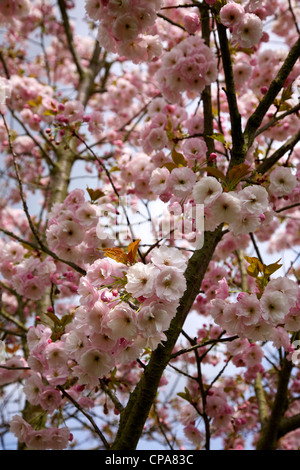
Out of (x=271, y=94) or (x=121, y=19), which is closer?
(x=121, y=19)

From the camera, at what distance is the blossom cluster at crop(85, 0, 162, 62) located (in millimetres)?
1561

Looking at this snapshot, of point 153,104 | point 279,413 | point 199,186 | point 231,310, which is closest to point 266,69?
point 153,104

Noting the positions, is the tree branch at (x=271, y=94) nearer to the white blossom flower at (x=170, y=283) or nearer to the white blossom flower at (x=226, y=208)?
the white blossom flower at (x=226, y=208)

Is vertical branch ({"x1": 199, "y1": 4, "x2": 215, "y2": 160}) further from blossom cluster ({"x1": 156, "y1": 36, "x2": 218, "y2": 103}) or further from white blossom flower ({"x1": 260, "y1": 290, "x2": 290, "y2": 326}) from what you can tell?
white blossom flower ({"x1": 260, "y1": 290, "x2": 290, "y2": 326})

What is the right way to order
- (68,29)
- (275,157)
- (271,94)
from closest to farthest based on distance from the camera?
1. (271,94)
2. (275,157)
3. (68,29)

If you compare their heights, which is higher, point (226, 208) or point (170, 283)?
point (226, 208)

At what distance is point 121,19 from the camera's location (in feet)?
5.24

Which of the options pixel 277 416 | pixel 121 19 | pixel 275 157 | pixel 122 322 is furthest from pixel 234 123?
pixel 277 416

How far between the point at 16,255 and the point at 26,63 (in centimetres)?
347

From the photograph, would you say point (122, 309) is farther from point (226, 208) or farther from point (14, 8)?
point (14, 8)

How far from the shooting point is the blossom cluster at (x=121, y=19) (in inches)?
61.4

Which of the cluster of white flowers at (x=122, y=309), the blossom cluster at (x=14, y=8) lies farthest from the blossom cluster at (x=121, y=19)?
the blossom cluster at (x=14, y=8)

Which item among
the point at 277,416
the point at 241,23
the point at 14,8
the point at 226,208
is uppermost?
the point at 14,8

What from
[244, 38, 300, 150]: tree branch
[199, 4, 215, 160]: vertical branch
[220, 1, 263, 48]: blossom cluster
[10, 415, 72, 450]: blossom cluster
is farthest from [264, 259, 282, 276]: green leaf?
[10, 415, 72, 450]: blossom cluster
